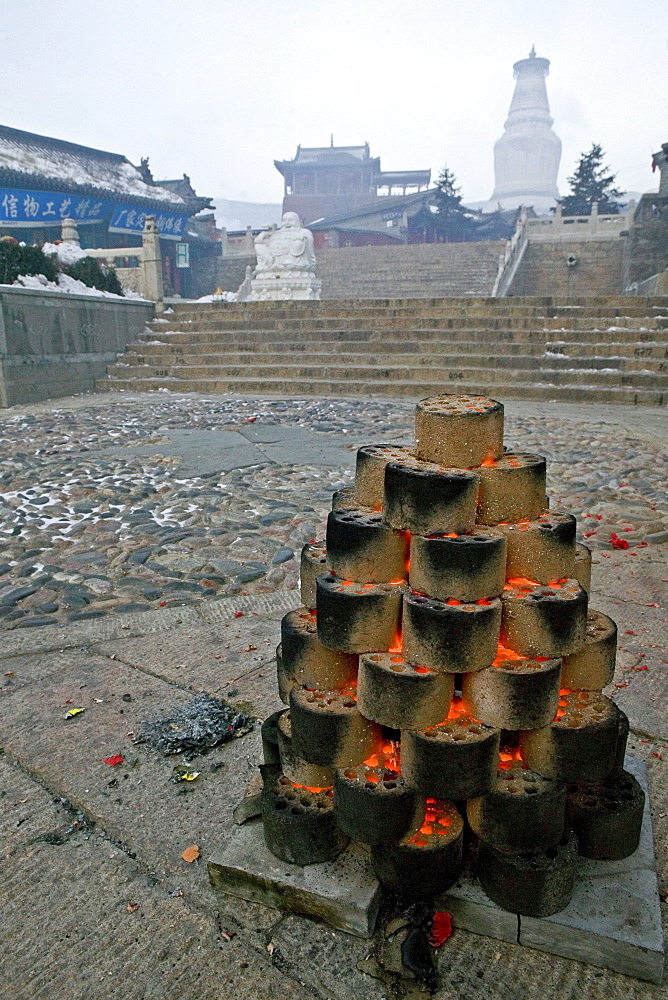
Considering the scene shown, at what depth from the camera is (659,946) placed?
133 centimetres

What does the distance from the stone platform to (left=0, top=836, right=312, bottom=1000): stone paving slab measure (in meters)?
0.09

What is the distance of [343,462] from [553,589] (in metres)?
4.94

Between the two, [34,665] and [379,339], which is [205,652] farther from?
[379,339]

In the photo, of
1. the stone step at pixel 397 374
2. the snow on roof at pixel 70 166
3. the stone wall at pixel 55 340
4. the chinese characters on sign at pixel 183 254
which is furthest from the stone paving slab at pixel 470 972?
the chinese characters on sign at pixel 183 254

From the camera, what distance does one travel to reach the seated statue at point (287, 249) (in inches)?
715

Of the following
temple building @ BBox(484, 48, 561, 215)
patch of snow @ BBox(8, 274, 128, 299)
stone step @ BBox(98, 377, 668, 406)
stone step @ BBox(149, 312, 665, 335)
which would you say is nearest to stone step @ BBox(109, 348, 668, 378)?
stone step @ BBox(98, 377, 668, 406)

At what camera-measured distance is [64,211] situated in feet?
84.5

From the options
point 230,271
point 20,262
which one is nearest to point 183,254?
point 230,271

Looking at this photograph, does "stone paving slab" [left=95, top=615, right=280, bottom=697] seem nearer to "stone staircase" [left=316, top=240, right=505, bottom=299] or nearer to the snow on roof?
the snow on roof

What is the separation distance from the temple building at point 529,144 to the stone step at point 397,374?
73.5 metres

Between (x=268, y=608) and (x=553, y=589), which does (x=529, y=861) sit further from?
(x=268, y=608)

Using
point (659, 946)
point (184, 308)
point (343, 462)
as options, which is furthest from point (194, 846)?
point (184, 308)

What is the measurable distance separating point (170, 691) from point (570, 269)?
31.8 metres

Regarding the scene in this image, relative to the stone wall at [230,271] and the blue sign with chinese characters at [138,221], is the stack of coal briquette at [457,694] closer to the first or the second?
the blue sign with chinese characters at [138,221]
